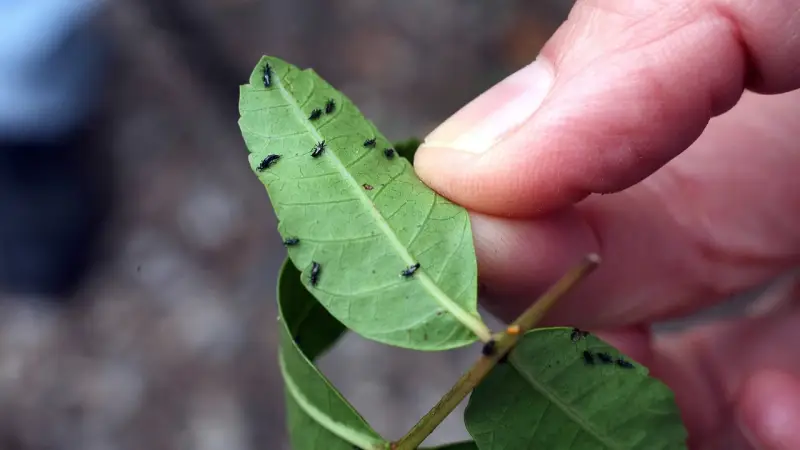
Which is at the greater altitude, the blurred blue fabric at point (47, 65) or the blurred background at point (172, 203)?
the blurred blue fabric at point (47, 65)

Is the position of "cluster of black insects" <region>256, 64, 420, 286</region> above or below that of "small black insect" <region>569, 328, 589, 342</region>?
above

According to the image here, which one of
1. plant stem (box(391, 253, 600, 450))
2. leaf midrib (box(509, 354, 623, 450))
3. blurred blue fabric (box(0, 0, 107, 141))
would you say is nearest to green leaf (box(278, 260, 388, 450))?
plant stem (box(391, 253, 600, 450))

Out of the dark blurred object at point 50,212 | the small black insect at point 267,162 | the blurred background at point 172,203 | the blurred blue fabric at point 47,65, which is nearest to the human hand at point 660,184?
the small black insect at point 267,162

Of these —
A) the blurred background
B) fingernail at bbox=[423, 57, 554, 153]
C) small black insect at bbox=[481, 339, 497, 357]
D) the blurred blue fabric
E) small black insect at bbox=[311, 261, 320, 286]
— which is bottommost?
the blurred background

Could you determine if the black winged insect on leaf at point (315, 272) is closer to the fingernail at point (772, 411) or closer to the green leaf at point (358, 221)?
the green leaf at point (358, 221)

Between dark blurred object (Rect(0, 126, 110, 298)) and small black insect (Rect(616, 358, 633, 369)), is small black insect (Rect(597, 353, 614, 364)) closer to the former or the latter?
small black insect (Rect(616, 358, 633, 369))

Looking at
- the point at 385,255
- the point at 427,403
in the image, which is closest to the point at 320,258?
the point at 385,255

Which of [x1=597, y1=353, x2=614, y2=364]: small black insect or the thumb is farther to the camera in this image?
the thumb
